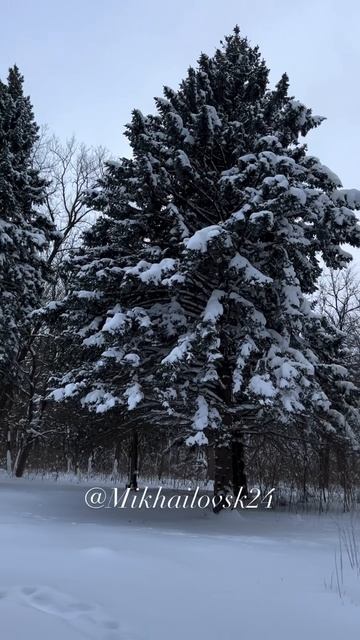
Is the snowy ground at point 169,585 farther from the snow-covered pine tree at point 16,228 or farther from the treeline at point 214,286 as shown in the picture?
the snow-covered pine tree at point 16,228

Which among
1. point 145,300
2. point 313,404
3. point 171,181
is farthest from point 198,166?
point 313,404

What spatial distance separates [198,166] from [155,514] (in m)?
7.05

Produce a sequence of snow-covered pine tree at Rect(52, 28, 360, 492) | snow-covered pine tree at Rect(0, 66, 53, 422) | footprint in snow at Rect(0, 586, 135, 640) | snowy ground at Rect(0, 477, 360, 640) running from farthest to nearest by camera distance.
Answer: snow-covered pine tree at Rect(0, 66, 53, 422) < snow-covered pine tree at Rect(52, 28, 360, 492) < snowy ground at Rect(0, 477, 360, 640) < footprint in snow at Rect(0, 586, 135, 640)

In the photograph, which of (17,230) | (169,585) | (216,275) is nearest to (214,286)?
(216,275)

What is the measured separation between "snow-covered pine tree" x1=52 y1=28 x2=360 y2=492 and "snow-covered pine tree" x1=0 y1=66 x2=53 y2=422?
535cm

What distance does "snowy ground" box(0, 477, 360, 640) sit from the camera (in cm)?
336

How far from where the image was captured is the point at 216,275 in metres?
9.60

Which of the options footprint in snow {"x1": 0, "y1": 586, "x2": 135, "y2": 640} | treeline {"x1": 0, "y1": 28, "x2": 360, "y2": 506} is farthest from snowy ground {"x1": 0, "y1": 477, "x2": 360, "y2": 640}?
treeline {"x1": 0, "y1": 28, "x2": 360, "y2": 506}

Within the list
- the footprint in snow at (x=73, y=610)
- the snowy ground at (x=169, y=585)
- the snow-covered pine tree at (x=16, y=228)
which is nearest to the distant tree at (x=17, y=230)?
the snow-covered pine tree at (x=16, y=228)

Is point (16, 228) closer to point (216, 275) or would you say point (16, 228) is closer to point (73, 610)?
point (216, 275)

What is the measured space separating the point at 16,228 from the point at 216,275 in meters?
9.30

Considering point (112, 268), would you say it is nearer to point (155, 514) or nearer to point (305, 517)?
point (155, 514)

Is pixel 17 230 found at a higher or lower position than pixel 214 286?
higher

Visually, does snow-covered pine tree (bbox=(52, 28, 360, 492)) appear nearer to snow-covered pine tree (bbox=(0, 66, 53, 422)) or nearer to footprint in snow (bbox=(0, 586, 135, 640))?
footprint in snow (bbox=(0, 586, 135, 640))
